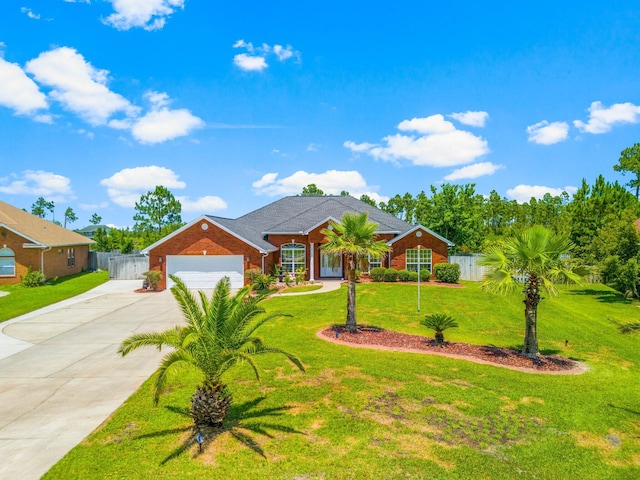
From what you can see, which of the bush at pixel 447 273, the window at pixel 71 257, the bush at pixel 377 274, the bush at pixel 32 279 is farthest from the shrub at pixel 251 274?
the window at pixel 71 257

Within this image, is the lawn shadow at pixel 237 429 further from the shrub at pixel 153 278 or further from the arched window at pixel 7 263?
the arched window at pixel 7 263

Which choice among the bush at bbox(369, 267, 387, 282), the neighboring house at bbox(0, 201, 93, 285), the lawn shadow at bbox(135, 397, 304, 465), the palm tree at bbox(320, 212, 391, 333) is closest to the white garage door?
the bush at bbox(369, 267, 387, 282)

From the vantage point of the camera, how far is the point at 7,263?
30.1 meters

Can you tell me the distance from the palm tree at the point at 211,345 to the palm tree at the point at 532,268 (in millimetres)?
9093

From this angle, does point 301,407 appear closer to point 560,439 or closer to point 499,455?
point 499,455

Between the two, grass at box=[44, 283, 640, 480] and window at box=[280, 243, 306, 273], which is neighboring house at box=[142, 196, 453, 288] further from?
grass at box=[44, 283, 640, 480]

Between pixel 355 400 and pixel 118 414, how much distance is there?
5522 millimetres

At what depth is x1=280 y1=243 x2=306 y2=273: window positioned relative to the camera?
1266 inches

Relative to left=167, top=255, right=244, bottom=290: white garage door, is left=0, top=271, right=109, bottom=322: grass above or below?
below

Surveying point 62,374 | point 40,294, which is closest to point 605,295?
point 62,374

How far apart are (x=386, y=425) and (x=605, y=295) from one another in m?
28.2

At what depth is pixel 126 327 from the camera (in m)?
18.0

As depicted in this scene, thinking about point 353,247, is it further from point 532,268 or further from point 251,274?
point 251,274

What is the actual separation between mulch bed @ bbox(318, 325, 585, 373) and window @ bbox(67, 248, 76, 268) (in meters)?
30.0
